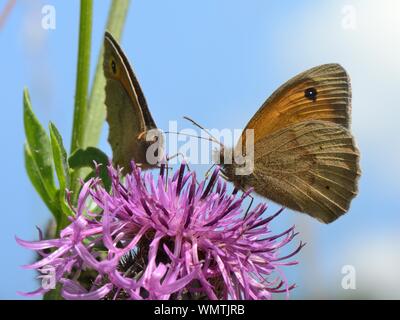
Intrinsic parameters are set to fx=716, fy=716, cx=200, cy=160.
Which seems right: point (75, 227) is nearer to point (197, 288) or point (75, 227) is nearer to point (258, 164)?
point (197, 288)

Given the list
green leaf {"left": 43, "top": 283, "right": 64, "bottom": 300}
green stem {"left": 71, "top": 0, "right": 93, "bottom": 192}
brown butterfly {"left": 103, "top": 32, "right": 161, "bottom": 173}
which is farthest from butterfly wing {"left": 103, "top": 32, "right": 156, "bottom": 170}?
green leaf {"left": 43, "top": 283, "right": 64, "bottom": 300}

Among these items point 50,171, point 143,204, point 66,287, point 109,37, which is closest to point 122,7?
point 109,37

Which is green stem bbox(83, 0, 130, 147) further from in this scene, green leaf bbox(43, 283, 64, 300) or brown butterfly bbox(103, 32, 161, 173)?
green leaf bbox(43, 283, 64, 300)

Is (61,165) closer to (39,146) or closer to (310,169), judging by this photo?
(39,146)

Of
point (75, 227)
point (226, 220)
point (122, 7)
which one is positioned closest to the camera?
point (75, 227)

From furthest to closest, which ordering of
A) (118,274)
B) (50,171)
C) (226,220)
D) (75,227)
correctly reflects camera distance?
(50,171) → (226,220) → (75,227) → (118,274)

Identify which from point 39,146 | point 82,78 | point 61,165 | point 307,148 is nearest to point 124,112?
point 82,78

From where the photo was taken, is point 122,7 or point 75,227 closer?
point 75,227
